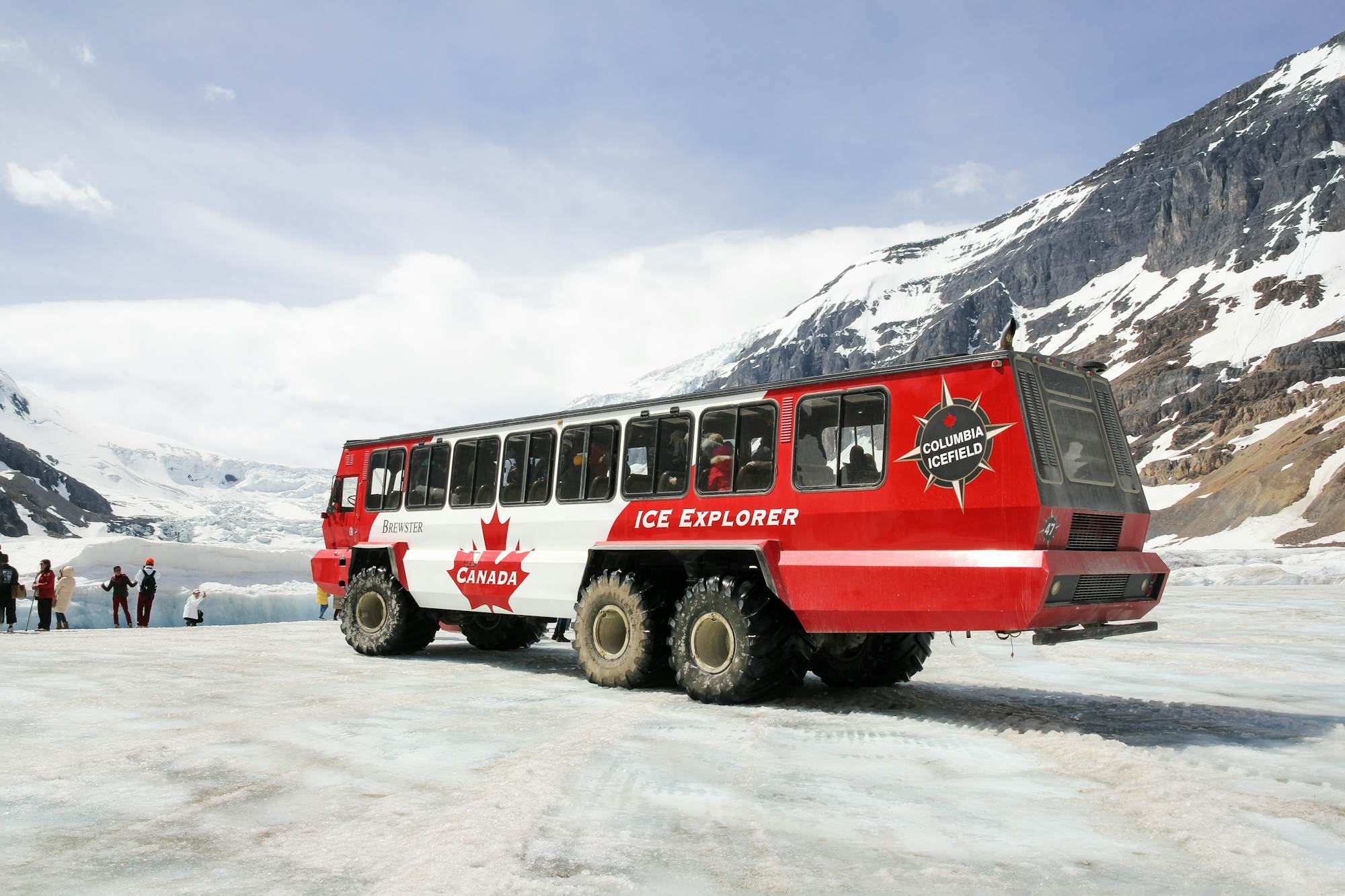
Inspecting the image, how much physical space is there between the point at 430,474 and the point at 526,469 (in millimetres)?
2094

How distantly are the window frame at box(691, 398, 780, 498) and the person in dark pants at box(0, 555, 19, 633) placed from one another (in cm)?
1691

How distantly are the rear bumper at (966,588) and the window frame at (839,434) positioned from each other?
57 centimetres

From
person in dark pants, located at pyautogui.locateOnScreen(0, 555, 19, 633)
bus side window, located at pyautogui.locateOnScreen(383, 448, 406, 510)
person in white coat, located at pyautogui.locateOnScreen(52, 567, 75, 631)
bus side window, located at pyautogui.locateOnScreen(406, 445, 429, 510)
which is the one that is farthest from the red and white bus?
person in white coat, located at pyautogui.locateOnScreen(52, 567, 75, 631)

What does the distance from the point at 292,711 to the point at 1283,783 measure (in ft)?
23.7

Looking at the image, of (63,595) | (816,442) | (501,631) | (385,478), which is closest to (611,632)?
(816,442)

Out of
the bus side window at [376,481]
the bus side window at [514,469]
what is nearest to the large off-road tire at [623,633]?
the bus side window at [514,469]

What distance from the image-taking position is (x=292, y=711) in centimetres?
845

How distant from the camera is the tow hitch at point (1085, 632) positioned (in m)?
8.01

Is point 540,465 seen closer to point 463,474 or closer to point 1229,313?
point 463,474

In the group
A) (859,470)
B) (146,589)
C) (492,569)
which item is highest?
(859,470)

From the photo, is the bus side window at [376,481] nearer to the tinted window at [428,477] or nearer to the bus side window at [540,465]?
the tinted window at [428,477]

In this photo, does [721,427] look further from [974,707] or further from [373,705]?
[373,705]

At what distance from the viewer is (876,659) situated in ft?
34.5

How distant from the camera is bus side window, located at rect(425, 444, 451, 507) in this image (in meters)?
13.3
